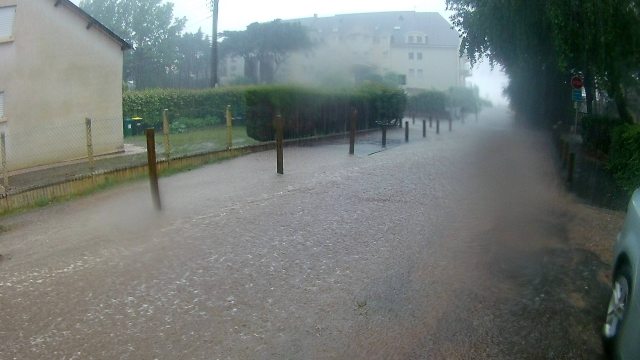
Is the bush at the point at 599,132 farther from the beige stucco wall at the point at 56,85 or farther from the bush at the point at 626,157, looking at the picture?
the beige stucco wall at the point at 56,85

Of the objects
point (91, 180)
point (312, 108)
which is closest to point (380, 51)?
point (312, 108)

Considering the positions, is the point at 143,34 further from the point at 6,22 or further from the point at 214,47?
the point at 6,22

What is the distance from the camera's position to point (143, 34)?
37.2m

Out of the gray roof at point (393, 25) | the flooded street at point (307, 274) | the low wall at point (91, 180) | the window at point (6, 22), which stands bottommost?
the flooded street at point (307, 274)

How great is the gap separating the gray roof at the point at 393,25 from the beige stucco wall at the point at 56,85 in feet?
33.7

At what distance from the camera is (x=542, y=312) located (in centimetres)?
565

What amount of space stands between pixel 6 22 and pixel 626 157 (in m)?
14.3

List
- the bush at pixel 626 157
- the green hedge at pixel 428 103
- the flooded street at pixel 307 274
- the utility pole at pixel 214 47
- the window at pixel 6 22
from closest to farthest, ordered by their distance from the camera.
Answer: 1. the flooded street at pixel 307 274
2. the bush at pixel 626 157
3. the window at pixel 6 22
4. the utility pole at pixel 214 47
5. the green hedge at pixel 428 103

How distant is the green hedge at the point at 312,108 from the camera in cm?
1967

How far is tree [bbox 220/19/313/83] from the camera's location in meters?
24.3

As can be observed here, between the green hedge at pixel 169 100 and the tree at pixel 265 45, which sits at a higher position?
the tree at pixel 265 45

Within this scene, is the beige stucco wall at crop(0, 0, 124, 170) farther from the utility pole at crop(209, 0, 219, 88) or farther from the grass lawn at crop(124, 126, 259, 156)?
the utility pole at crop(209, 0, 219, 88)

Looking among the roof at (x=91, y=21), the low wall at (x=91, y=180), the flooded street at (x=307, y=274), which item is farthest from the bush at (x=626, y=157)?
the roof at (x=91, y=21)

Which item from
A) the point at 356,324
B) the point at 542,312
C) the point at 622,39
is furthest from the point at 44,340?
the point at 622,39
